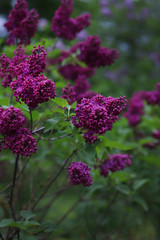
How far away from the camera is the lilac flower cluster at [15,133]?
1.08 m

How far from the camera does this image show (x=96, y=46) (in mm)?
1842

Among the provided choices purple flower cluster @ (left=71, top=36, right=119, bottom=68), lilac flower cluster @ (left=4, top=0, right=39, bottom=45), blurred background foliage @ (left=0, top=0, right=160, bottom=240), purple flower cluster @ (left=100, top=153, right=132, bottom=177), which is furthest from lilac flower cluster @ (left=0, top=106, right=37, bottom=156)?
Answer: purple flower cluster @ (left=71, top=36, right=119, bottom=68)

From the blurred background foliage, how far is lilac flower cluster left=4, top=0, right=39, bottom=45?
27 centimetres

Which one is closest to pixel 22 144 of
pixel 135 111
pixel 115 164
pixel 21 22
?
pixel 115 164

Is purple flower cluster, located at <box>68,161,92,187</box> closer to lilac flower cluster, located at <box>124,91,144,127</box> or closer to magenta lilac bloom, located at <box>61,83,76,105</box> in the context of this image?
magenta lilac bloom, located at <box>61,83,76,105</box>

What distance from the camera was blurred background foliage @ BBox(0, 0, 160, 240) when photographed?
2336 millimetres

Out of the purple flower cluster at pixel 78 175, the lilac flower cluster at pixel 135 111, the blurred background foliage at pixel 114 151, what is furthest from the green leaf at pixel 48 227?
the lilac flower cluster at pixel 135 111

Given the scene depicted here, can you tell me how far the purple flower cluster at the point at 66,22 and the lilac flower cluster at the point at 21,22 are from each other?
25cm

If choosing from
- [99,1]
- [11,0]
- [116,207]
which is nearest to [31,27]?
[116,207]

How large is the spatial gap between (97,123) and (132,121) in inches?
60.6

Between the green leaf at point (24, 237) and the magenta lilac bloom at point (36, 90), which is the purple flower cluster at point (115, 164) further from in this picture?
the magenta lilac bloom at point (36, 90)

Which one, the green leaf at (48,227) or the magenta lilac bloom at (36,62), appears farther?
the green leaf at (48,227)

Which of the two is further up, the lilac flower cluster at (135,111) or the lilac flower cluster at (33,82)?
the lilac flower cluster at (135,111)

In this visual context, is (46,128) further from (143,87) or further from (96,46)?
(143,87)
